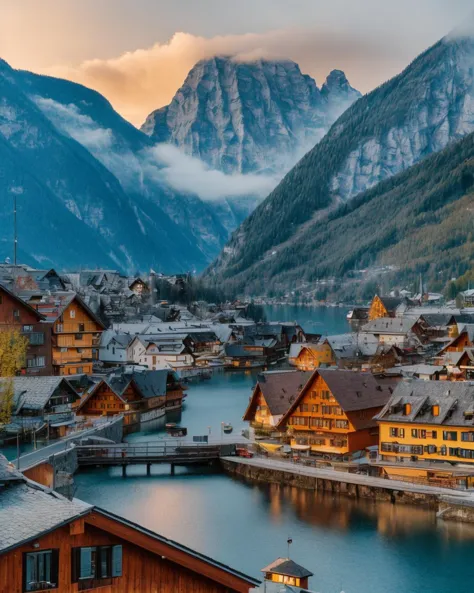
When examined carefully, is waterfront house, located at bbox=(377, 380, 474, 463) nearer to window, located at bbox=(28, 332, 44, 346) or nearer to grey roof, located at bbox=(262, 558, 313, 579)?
grey roof, located at bbox=(262, 558, 313, 579)

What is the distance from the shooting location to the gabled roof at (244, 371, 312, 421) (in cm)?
5956

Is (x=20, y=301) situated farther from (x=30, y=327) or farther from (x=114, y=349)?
(x=114, y=349)

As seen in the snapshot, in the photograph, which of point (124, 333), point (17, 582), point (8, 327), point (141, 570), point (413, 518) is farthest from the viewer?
point (124, 333)

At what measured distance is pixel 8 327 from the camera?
66625 millimetres

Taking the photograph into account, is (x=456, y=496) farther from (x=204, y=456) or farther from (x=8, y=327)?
(x=8, y=327)

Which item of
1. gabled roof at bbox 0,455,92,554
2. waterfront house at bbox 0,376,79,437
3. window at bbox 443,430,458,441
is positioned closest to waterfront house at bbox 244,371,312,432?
waterfront house at bbox 0,376,79,437

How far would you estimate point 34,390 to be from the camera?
193ft

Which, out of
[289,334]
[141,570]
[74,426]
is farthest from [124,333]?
[141,570]

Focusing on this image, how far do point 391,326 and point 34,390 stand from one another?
8144cm

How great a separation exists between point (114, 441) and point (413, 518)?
21.8 m

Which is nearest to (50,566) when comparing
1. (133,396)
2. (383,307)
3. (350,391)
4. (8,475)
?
(8,475)

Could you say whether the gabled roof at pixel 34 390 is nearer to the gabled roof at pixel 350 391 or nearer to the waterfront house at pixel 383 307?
the gabled roof at pixel 350 391

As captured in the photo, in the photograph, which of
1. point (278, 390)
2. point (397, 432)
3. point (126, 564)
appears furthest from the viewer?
point (278, 390)

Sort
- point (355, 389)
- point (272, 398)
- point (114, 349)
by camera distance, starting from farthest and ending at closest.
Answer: point (114, 349)
point (272, 398)
point (355, 389)
